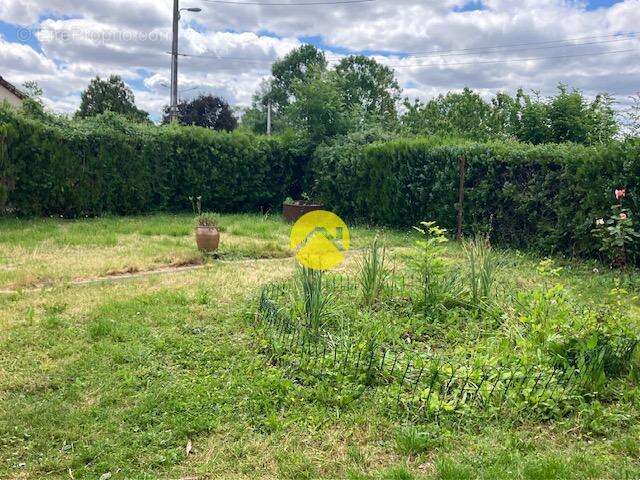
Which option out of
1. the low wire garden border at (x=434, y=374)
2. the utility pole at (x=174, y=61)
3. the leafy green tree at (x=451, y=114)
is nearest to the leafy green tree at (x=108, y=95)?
the utility pole at (x=174, y=61)

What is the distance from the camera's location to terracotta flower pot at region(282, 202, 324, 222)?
37.2 ft

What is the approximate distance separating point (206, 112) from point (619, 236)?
24.4 meters

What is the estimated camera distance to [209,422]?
9.11 feet

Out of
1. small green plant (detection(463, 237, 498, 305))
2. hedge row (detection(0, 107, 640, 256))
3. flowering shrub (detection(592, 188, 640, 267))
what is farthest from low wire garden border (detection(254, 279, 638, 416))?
hedge row (detection(0, 107, 640, 256))

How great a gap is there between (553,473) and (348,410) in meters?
1.06

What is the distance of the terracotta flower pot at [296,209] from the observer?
37.2 ft

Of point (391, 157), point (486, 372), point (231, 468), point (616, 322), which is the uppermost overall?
point (391, 157)

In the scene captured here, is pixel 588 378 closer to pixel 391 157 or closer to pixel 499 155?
pixel 499 155

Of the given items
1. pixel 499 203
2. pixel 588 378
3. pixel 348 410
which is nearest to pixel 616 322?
pixel 588 378

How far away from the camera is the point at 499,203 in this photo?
868 cm

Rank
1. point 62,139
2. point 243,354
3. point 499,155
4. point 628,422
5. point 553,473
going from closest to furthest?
1. point 553,473
2. point 628,422
3. point 243,354
4. point 499,155
5. point 62,139

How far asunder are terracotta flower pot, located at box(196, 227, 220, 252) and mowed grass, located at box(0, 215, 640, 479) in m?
2.65

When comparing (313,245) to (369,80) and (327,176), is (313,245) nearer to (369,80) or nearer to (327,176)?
(327,176)

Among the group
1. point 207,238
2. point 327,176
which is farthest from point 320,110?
point 207,238
